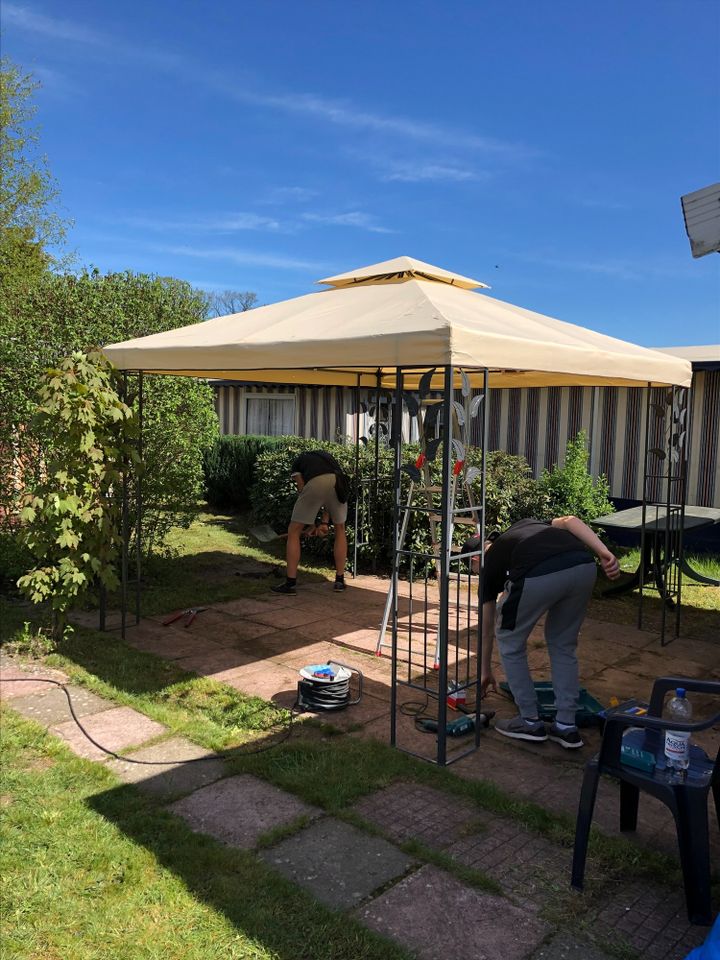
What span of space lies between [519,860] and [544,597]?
1.35 meters

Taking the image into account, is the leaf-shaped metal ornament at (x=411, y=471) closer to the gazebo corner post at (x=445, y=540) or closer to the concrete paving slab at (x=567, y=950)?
the gazebo corner post at (x=445, y=540)

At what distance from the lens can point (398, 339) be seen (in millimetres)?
3572

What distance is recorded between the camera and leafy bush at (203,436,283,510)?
1337 cm

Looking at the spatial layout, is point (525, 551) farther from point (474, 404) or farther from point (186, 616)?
point (186, 616)

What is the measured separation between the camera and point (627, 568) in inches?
358

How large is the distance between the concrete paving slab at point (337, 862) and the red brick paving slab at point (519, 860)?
30 centimetres

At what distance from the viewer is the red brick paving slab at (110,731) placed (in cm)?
392

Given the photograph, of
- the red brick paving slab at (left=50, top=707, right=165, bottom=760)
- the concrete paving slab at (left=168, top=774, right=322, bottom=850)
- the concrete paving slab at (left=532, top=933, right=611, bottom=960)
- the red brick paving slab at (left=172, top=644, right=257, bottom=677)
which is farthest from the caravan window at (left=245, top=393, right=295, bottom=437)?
the concrete paving slab at (left=532, top=933, right=611, bottom=960)

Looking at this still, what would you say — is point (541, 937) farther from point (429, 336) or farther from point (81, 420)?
point (81, 420)

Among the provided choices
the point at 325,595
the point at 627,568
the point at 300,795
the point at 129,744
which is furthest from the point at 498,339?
the point at 627,568

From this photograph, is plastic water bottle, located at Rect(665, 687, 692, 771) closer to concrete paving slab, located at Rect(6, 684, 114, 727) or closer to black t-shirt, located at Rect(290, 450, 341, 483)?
concrete paving slab, located at Rect(6, 684, 114, 727)

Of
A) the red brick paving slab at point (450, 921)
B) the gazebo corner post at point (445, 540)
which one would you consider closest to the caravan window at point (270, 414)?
the gazebo corner post at point (445, 540)

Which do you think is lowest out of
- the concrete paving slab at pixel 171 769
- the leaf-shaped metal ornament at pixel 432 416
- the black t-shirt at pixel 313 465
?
the concrete paving slab at pixel 171 769

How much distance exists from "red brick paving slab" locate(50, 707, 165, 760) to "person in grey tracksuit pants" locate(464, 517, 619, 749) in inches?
82.1
